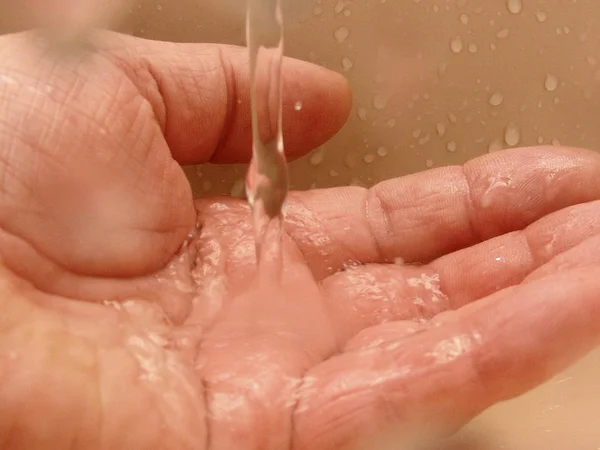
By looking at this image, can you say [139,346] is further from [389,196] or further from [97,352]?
[389,196]

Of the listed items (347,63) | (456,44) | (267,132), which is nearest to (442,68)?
(456,44)

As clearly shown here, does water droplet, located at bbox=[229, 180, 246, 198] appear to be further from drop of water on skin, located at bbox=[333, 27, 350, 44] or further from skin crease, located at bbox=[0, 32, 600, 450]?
drop of water on skin, located at bbox=[333, 27, 350, 44]

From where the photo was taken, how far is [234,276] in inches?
29.7

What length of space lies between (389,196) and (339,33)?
32 cm

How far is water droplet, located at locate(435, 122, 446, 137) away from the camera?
1064 millimetres

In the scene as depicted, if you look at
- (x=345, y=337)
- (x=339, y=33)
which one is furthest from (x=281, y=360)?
(x=339, y=33)

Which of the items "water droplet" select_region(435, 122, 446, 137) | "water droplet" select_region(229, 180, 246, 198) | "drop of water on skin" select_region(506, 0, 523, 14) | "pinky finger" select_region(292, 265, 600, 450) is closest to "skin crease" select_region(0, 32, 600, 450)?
"pinky finger" select_region(292, 265, 600, 450)

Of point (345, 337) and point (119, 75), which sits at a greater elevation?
point (119, 75)

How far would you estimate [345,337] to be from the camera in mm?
705

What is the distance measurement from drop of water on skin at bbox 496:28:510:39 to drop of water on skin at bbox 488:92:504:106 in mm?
87

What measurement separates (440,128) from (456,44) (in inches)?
5.1

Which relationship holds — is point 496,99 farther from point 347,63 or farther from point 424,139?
point 347,63

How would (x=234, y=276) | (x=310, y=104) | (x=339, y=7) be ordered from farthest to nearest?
(x=339, y=7) → (x=310, y=104) → (x=234, y=276)

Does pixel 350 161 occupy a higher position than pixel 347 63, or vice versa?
pixel 347 63
